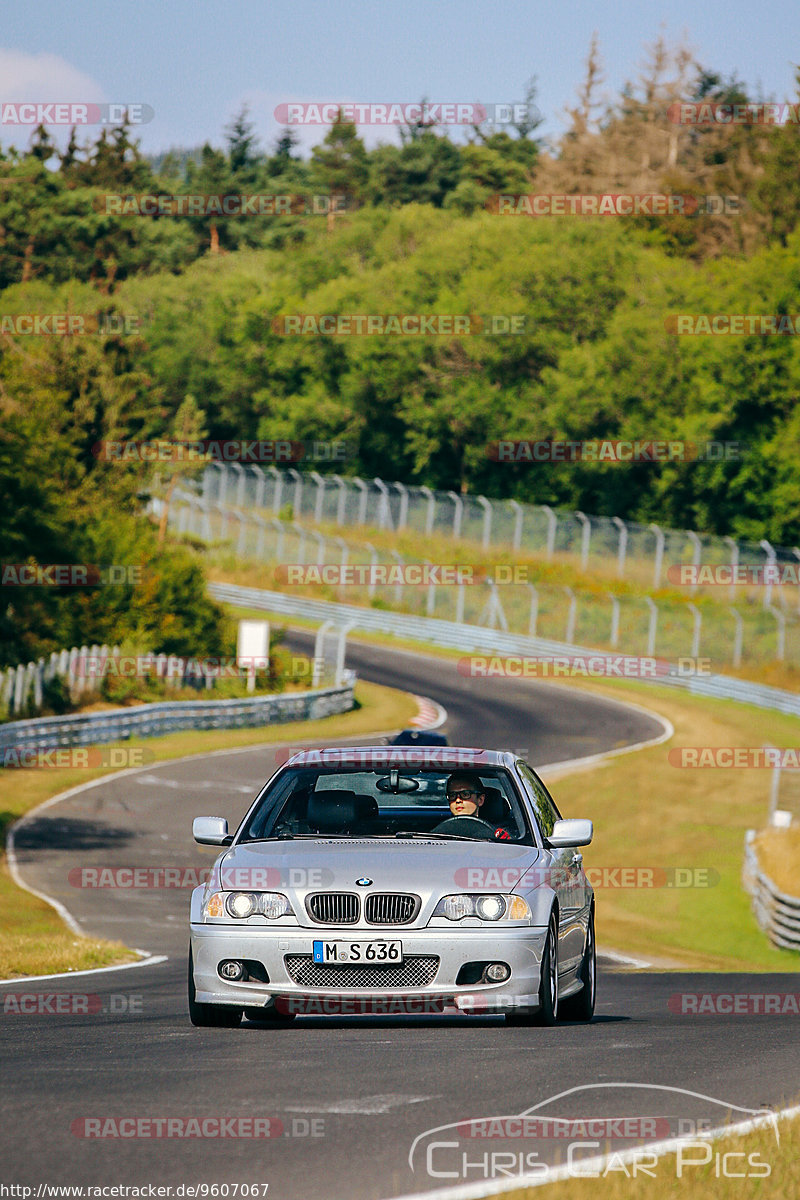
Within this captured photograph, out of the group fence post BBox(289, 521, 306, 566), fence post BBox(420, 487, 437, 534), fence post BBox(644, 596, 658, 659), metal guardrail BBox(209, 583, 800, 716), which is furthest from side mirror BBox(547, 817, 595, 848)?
fence post BBox(289, 521, 306, 566)

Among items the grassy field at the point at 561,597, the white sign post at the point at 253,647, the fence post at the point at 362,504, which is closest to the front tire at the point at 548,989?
the white sign post at the point at 253,647

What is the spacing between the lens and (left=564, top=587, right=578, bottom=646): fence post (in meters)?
58.7

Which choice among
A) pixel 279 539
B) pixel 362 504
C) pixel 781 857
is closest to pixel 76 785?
pixel 781 857

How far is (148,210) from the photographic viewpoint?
4953 inches

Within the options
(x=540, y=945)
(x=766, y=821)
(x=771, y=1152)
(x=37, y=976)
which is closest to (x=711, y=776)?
(x=766, y=821)

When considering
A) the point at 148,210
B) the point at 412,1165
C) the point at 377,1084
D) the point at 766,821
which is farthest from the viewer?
the point at 148,210

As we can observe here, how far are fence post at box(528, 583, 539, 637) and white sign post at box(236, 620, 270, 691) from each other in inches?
533

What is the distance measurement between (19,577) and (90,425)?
20772 mm

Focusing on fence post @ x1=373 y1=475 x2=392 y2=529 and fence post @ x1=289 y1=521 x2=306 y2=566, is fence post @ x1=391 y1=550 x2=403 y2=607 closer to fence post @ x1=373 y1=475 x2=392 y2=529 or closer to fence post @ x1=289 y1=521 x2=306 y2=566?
fence post @ x1=373 y1=475 x2=392 y2=529

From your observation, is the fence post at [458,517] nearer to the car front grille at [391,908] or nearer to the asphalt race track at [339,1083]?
the asphalt race track at [339,1083]

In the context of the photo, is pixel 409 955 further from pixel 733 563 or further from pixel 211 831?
pixel 733 563

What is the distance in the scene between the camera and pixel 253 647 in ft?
159

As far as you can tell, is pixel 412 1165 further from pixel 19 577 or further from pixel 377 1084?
pixel 19 577

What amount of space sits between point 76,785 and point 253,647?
15.6m
